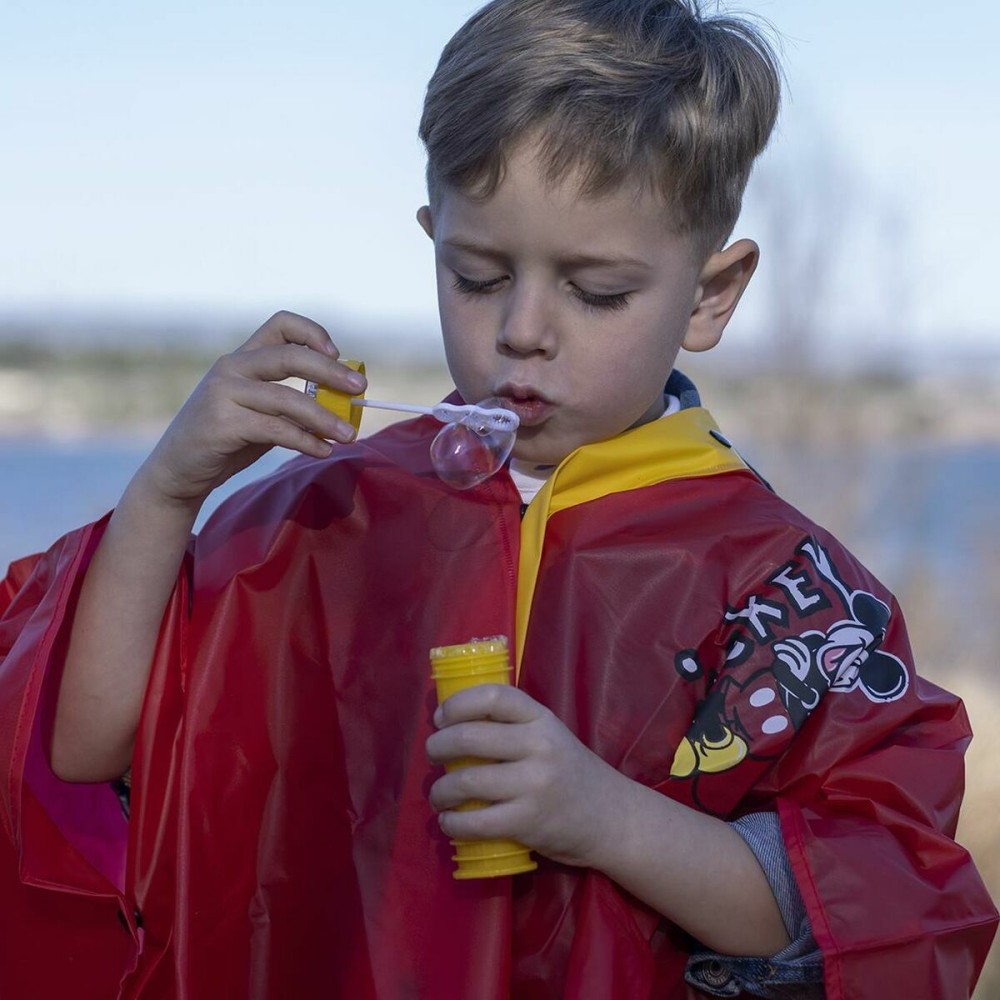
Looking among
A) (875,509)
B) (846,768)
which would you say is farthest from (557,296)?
(875,509)

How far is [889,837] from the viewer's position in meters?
2.24

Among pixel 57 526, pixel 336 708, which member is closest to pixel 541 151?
pixel 336 708

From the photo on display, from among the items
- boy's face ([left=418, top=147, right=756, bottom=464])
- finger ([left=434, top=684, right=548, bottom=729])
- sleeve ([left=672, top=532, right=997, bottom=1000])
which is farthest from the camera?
boy's face ([left=418, top=147, right=756, bottom=464])

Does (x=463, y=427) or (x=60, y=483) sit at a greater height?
(x=60, y=483)

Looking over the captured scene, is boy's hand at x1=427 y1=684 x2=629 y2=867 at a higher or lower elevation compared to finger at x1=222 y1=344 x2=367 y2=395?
lower

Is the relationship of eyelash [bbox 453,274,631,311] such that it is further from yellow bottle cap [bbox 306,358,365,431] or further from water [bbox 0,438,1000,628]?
water [bbox 0,438,1000,628]

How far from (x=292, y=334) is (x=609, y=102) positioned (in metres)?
0.64

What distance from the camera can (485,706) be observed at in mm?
2037

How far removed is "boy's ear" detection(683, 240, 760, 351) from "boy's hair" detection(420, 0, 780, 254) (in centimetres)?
6

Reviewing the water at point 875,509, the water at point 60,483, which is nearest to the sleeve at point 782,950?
the water at point 875,509

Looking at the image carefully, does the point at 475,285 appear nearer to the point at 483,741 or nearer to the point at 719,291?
the point at 719,291

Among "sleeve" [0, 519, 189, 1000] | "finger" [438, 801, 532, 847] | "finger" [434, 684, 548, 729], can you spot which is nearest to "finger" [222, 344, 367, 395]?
"sleeve" [0, 519, 189, 1000]

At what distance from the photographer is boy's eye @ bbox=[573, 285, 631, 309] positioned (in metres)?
2.35

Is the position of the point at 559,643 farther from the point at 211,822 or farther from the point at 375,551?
the point at 211,822
